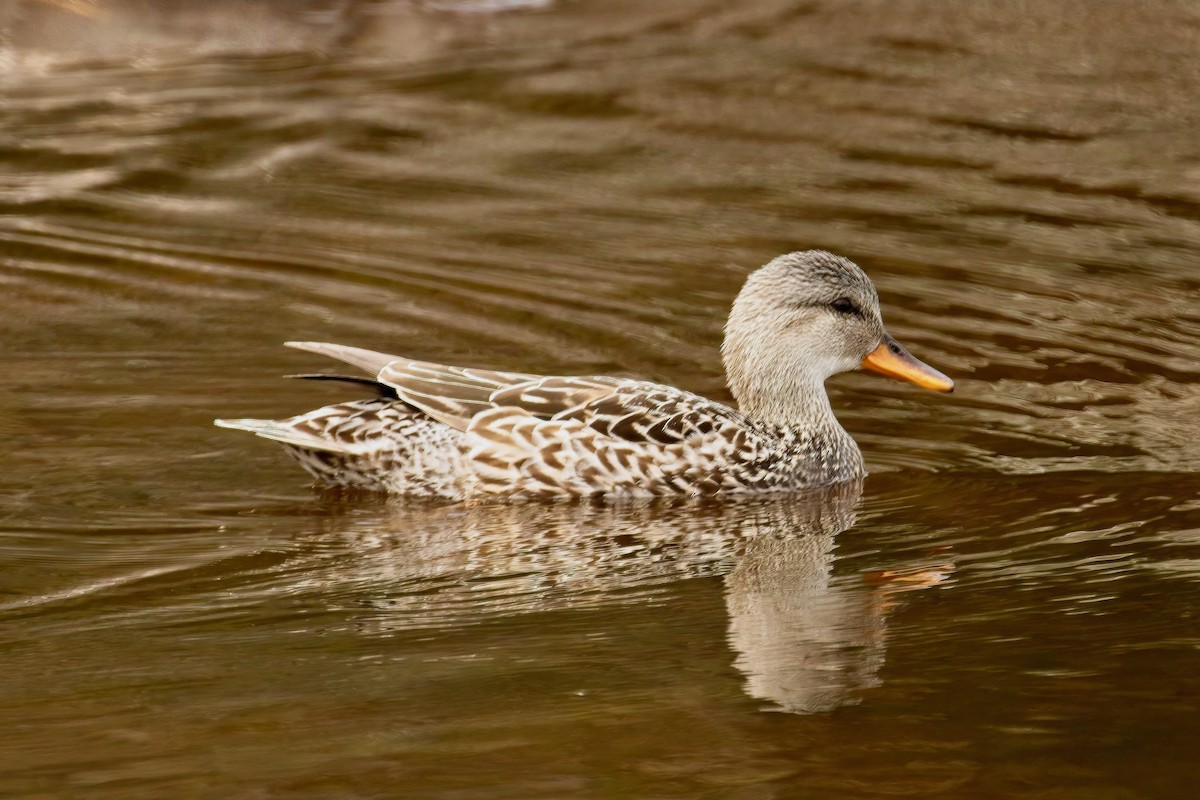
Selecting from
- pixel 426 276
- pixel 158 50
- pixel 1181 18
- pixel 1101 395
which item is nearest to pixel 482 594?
pixel 1101 395

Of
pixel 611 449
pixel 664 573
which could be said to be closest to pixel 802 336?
pixel 611 449

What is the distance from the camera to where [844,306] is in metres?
8.37

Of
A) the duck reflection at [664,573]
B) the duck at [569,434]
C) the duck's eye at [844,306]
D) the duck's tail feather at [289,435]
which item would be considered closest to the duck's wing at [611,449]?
the duck at [569,434]

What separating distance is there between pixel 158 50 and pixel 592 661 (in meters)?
10.4

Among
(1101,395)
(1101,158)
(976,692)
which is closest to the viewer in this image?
(976,692)

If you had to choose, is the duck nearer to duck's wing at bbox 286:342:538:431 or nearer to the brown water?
duck's wing at bbox 286:342:538:431

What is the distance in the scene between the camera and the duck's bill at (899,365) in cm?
834

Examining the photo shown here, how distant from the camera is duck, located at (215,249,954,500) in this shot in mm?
7828

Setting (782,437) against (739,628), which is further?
(782,437)

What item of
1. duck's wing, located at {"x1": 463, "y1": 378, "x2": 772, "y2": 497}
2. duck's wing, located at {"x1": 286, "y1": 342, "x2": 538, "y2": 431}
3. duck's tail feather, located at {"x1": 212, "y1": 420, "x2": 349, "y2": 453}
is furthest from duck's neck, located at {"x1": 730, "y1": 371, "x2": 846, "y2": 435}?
duck's tail feather, located at {"x1": 212, "y1": 420, "x2": 349, "y2": 453}

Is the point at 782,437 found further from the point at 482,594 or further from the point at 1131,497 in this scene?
the point at 482,594

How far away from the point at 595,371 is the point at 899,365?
5.35 ft

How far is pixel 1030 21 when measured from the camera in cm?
1550

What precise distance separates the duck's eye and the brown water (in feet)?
2.05
